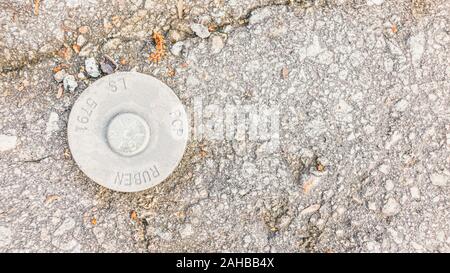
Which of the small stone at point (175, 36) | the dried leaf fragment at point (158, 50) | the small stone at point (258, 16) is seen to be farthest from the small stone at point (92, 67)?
the small stone at point (258, 16)

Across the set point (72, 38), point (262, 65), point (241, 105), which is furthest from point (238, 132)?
point (72, 38)

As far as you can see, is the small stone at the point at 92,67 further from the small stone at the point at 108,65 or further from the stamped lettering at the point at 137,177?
the stamped lettering at the point at 137,177

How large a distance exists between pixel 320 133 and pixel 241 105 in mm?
368

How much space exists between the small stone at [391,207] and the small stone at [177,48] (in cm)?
113

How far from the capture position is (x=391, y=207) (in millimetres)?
2367

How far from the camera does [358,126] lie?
7.83 ft

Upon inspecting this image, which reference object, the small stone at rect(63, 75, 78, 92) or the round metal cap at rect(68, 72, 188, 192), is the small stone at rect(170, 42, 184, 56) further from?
the small stone at rect(63, 75, 78, 92)

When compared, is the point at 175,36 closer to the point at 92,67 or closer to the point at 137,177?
the point at 92,67

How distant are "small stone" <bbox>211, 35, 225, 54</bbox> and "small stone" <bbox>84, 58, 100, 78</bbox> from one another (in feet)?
1.69

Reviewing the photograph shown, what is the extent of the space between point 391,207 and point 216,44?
105 centimetres

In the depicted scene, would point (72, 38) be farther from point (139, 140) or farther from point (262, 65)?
point (262, 65)

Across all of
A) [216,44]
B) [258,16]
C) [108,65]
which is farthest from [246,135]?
[108,65]

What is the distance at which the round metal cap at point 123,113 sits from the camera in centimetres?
230

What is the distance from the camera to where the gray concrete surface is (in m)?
2.35
